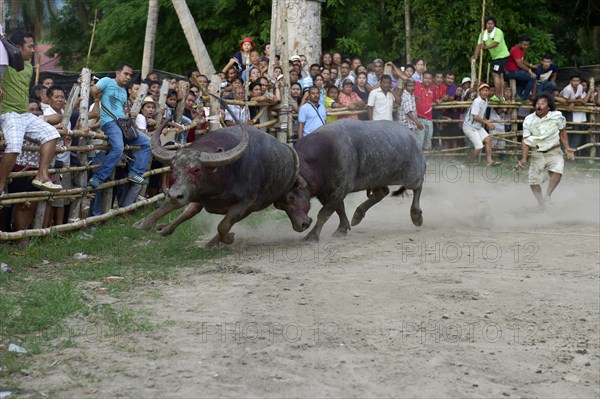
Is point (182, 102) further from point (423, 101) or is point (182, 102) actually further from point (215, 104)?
point (423, 101)

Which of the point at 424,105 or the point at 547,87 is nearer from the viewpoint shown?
the point at 424,105

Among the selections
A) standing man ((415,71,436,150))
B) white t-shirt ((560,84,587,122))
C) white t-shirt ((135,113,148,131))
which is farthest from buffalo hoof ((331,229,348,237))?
white t-shirt ((560,84,587,122))

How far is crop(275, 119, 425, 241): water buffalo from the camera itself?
11.4 meters

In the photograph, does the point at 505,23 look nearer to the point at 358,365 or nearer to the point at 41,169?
the point at 41,169

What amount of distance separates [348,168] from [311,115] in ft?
11.5

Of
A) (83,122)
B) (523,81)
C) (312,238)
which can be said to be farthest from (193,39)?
(312,238)

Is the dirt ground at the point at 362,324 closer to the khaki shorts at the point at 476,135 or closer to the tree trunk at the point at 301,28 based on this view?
the khaki shorts at the point at 476,135

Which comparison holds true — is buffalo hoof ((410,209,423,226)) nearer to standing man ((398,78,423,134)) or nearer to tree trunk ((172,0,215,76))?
standing man ((398,78,423,134))

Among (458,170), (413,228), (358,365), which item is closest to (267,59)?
(458,170)

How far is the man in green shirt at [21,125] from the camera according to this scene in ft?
31.7

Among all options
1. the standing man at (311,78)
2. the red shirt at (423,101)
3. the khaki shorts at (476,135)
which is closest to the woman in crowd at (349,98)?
the standing man at (311,78)

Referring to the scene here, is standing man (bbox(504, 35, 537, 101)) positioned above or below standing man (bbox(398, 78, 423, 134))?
above

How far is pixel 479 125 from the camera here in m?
19.5

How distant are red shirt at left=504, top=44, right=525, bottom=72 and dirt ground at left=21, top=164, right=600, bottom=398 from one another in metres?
8.50
